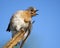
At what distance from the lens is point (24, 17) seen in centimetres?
128

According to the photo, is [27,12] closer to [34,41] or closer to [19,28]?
[19,28]

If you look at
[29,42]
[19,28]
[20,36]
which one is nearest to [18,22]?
[19,28]

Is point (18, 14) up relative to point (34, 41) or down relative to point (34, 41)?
up

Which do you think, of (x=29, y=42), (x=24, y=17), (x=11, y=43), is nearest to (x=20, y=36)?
(x=11, y=43)

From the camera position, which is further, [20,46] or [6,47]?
[20,46]

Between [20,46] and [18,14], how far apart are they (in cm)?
20

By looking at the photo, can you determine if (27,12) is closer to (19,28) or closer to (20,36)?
(19,28)

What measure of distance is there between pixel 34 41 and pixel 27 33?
11.3 inches

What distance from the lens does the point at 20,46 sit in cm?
132

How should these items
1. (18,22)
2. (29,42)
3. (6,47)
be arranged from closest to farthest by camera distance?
(6,47), (18,22), (29,42)

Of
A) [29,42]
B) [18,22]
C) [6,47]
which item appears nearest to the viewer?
[6,47]

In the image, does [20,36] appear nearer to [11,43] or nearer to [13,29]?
[11,43]

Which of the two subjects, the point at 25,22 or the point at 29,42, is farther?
the point at 29,42

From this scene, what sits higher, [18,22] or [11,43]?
[18,22]
